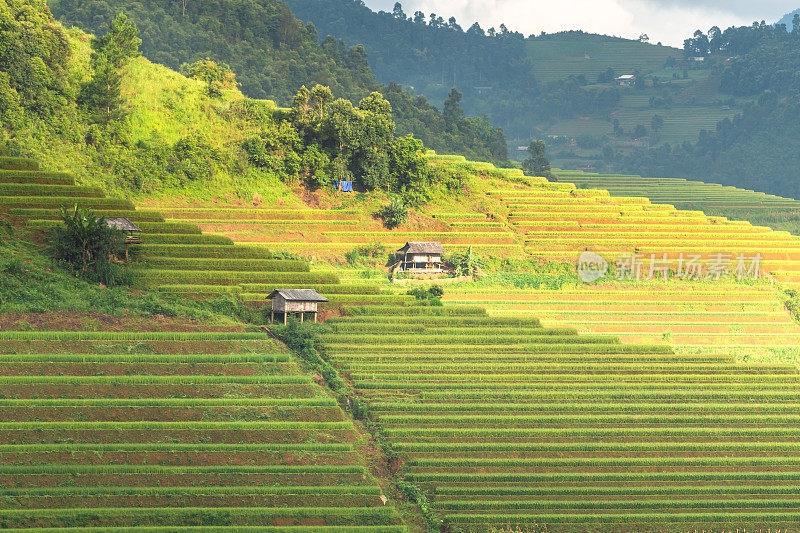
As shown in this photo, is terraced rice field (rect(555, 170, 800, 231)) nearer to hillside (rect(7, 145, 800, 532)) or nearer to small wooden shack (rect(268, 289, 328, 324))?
hillside (rect(7, 145, 800, 532))

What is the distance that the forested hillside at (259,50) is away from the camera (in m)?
124

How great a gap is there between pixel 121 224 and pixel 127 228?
0.40 metres

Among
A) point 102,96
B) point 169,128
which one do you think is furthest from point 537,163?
point 102,96

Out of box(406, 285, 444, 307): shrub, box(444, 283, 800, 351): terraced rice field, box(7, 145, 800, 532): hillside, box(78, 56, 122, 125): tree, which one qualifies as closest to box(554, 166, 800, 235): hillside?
box(444, 283, 800, 351): terraced rice field

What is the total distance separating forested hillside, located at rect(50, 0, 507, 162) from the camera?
406ft

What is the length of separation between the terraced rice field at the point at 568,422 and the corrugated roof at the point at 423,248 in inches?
403

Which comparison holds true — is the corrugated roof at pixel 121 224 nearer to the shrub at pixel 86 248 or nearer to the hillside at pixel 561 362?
the shrub at pixel 86 248

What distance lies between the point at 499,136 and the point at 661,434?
101712mm

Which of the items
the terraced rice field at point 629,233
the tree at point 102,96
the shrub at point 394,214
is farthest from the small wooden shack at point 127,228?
the terraced rice field at point 629,233

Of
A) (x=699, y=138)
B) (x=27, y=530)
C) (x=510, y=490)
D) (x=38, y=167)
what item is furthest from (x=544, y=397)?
(x=699, y=138)

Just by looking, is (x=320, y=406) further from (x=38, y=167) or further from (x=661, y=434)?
(x=38, y=167)

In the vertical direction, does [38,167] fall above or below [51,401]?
above

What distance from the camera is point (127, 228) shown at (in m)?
51.8

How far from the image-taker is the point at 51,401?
125 ft
